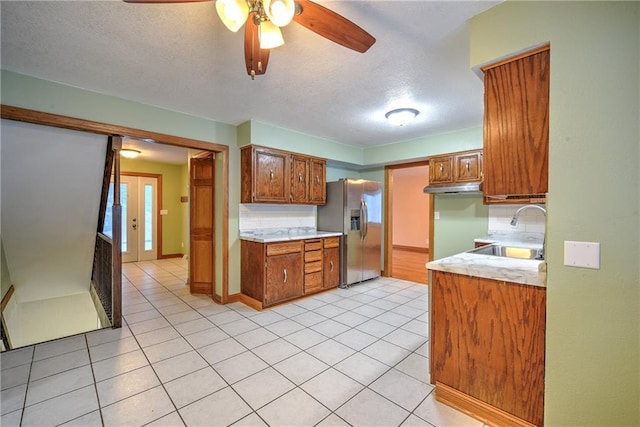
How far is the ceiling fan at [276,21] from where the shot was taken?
1231mm

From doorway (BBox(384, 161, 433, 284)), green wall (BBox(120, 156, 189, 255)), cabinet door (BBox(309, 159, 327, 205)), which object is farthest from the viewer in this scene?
doorway (BBox(384, 161, 433, 284))

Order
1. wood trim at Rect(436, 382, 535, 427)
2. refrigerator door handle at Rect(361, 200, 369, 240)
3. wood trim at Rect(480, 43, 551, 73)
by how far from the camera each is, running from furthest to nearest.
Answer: refrigerator door handle at Rect(361, 200, 369, 240)
wood trim at Rect(436, 382, 535, 427)
wood trim at Rect(480, 43, 551, 73)

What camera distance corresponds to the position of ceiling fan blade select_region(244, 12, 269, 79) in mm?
1436

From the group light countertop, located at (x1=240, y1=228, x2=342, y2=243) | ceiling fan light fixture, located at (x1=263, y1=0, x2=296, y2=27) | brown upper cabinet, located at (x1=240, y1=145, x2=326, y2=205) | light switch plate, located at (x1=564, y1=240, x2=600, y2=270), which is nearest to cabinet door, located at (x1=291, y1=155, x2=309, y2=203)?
brown upper cabinet, located at (x1=240, y1=145, x2=326, y2=205)

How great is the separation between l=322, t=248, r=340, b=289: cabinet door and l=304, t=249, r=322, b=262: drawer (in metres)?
0.14

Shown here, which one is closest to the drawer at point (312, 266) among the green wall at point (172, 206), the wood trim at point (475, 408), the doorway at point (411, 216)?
the wood trim at point (475, 408)

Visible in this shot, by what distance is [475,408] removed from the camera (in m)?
1.64

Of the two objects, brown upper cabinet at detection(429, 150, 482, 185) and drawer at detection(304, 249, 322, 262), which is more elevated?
brown upper cabinet at detection(429, 150, 482, 185)

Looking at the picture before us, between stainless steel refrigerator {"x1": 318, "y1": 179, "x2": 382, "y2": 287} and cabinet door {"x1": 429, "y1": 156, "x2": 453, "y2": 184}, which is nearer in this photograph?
cabinet door {"x1": 429, "y1": 156, "x2": 453, "y2": 184}

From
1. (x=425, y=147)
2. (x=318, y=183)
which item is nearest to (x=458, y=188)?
(x=425, y=147)

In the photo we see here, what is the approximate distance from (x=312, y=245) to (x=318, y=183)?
1.09m

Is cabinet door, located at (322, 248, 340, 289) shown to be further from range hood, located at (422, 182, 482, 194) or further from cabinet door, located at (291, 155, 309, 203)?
range hood, located at (422, 182, 482, 194)

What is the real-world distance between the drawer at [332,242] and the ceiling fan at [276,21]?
2.96 m

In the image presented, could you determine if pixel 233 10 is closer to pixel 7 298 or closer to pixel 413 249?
pixel 7 298
